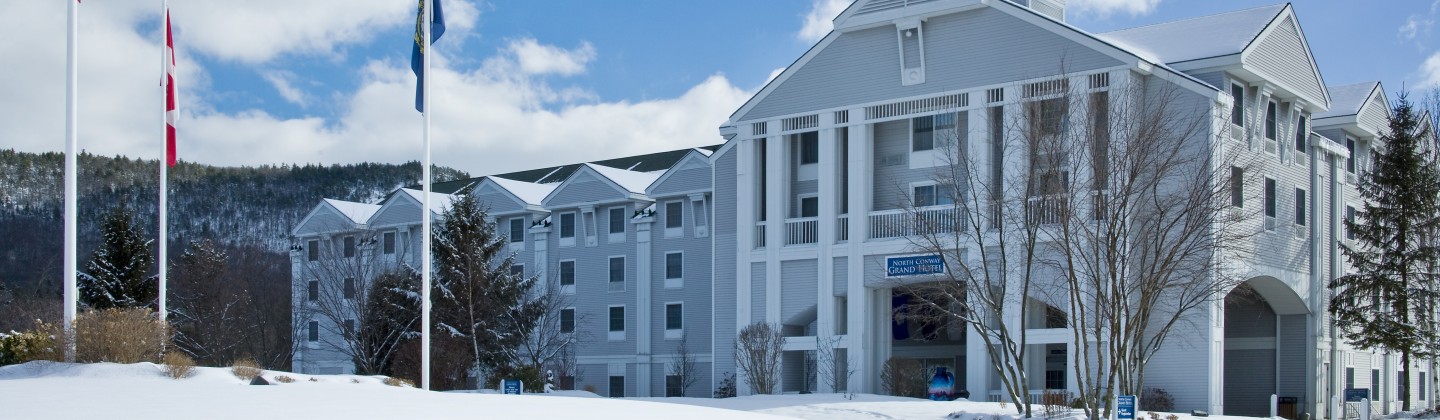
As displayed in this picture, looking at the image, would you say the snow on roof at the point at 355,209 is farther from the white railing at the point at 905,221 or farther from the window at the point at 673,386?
the white railing at the point at 905,221

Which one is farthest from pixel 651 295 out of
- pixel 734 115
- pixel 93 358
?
pixel 93 358

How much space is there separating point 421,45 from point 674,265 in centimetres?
2386

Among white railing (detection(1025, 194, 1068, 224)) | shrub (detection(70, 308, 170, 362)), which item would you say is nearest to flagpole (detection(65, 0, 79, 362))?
shrub (detection(70, 308, 170, 362))

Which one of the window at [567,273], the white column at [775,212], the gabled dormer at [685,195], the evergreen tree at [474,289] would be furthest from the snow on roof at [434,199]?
the white column at [775,212]

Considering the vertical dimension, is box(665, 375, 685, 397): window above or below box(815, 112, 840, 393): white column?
below

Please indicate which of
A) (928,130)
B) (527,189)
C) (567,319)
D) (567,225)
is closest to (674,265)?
(567,225)

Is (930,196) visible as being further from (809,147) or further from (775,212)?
(809,147)

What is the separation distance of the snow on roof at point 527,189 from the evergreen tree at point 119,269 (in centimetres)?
1455

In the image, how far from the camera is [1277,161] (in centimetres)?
3903

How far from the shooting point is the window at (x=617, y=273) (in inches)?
2111

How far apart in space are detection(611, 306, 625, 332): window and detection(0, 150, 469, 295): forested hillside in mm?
92798

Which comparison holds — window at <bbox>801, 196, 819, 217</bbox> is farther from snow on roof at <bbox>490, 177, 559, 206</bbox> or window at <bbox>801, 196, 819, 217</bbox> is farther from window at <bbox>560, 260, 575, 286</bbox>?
snow on roof at <bbox>490, 177, 559, 206</bbox>

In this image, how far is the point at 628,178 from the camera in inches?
2140

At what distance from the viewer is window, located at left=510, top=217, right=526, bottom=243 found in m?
57.0
